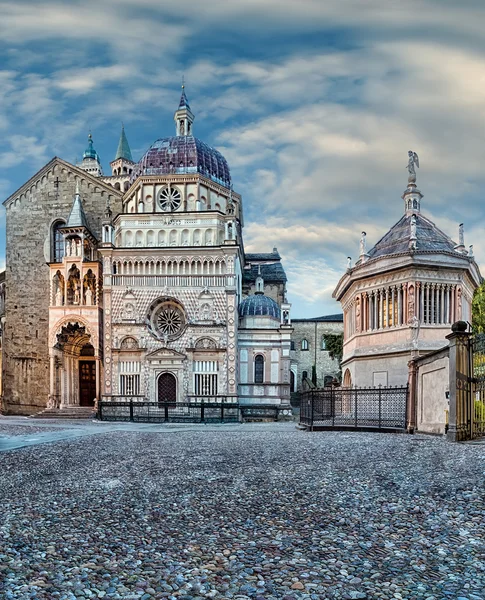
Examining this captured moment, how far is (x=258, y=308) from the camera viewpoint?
143 ft

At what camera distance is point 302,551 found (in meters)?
5.60

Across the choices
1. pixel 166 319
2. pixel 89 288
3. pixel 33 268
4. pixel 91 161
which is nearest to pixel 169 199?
pixel 89 288

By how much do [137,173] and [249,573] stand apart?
45236 millimetres

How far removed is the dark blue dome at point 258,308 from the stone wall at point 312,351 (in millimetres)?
16572

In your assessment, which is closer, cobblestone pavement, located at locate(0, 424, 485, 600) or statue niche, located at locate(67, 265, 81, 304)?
cobblestone pavement, located at locate(0, 424, 485, 600)

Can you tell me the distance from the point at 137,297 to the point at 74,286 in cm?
500

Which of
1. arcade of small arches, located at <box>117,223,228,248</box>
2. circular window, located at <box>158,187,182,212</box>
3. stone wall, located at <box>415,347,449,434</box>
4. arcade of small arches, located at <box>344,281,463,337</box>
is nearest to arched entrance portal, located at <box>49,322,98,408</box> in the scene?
arcade of small arches, located at <box>117,223,228,248</box>

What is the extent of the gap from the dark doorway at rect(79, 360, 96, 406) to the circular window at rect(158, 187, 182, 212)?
12754 millimetres

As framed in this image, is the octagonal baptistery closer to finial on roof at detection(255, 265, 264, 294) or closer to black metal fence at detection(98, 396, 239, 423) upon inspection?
black metal fence at detection(98, 396, 239, 423)

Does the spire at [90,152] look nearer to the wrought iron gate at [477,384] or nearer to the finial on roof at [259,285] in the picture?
the finial on roof at [259,285]

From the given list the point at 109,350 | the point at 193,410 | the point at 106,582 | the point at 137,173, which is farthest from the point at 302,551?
the point at 137,173

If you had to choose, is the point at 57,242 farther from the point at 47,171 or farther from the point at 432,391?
the point at 432,391

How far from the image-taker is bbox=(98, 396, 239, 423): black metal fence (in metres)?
34.8

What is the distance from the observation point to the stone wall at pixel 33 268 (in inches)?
1754
